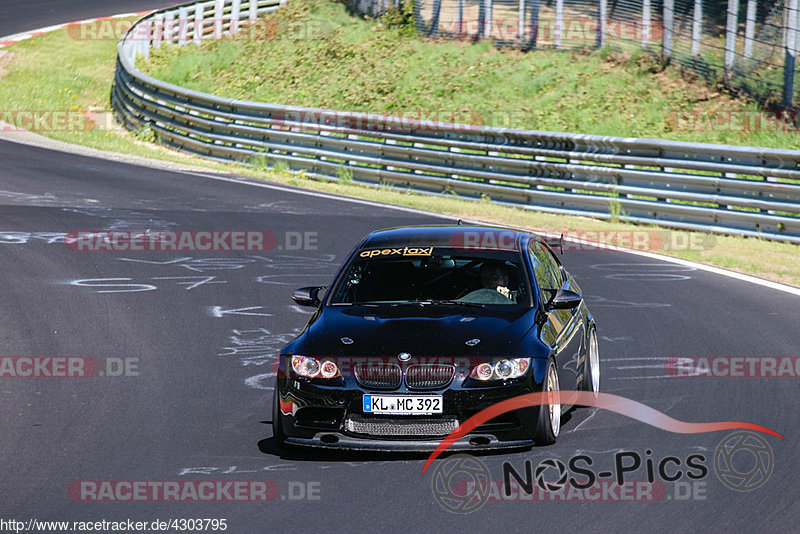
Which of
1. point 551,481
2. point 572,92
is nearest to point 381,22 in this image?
point 572,92

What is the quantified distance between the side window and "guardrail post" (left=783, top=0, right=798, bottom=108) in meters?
16.6

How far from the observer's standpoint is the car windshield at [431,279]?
868cm

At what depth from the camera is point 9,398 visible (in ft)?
30.1

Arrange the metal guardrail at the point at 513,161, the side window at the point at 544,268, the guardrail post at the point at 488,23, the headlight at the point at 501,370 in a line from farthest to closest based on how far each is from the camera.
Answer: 1. the guardrail post at the point at 488,23
2. the metal guardrail at the point at 513,161
3. the side window at the point at 544,268
4. the headlight at the point at 501,370

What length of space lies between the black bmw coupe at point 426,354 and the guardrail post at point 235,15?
110ft

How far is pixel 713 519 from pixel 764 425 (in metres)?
2.08

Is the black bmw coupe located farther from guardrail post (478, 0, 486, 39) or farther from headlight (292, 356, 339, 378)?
guardrail post (478, 0, 486, 39)

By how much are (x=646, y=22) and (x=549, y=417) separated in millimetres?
22913

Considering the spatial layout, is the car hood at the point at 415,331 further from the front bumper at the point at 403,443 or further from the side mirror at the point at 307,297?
the front bumper at the point at 403,443

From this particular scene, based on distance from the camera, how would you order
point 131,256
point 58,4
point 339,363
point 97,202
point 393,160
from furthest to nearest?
point 58,4, point 393,160, point 97,202, point 131,256, point 339,363

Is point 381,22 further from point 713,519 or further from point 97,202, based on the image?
point 713,519

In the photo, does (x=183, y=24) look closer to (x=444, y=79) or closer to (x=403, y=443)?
(x=444, y=79)
